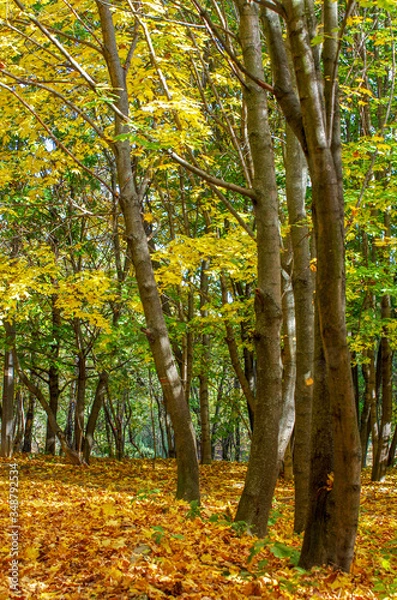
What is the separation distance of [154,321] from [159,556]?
124 inches

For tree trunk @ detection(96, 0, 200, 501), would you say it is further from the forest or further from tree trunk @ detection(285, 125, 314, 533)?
tree trunk @ detection(285, 125, 314, 533)

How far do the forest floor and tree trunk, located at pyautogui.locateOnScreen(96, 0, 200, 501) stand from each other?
534 mm

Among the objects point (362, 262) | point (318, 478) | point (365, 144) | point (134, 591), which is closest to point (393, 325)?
point (362, 262)

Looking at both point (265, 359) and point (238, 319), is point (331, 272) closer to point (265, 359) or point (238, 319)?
point (265, 359)

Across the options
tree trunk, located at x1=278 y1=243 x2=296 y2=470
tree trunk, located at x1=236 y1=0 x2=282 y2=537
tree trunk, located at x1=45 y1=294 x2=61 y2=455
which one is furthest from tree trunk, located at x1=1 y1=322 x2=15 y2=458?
tree trunk, located at x1=236 y1=0 x2=282 y2=537

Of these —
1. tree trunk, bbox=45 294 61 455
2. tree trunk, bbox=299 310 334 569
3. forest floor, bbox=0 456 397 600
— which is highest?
tree trunk, bbox=45 294 61 455

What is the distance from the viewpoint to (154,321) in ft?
22.2

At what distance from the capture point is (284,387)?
920 centimetres

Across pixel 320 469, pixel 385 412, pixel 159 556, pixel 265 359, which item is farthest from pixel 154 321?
pixel 385 412

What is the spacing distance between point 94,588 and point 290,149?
18.0 ft

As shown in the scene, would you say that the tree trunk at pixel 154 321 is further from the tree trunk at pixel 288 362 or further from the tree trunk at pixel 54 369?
the tree trunk at pixel 54 369

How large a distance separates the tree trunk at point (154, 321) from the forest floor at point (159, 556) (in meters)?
0.53

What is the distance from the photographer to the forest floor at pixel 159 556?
3498 mm

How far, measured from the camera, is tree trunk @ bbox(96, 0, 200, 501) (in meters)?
6.73
